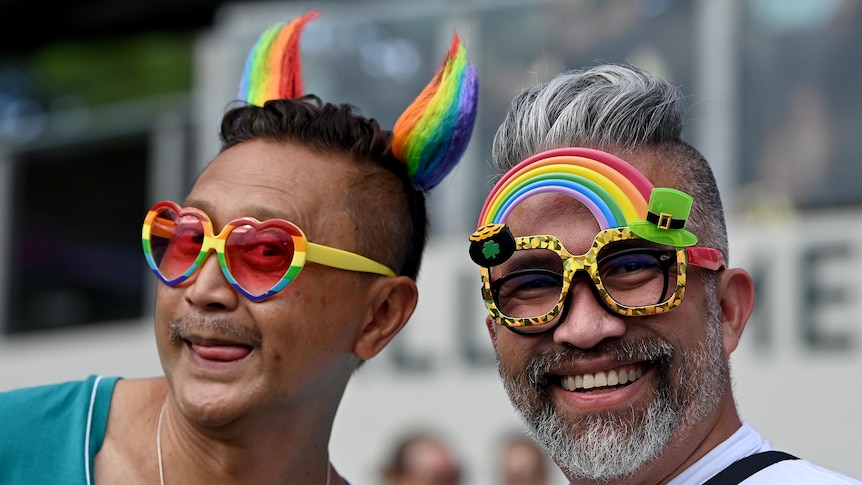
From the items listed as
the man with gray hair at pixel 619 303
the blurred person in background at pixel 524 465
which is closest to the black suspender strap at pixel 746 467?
the man with gray hair at pixel 619 303

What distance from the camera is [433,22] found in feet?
25.5

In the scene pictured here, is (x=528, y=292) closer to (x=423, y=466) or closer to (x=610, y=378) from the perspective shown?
(x=610, y=378)

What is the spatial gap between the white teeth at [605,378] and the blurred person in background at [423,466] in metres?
3.23

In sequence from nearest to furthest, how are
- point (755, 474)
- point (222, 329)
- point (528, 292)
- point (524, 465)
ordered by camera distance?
1. point (755, 474)
2. point (528, 292)
3. point (222, 329)
4. point (524, 465)

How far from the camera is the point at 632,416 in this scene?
2650 millimetres

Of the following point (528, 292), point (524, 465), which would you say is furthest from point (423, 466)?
point (528, 292)

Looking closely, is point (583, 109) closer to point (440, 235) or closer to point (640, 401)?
point (640, 401)

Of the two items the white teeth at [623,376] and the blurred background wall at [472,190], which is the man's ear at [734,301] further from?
the blurred background wall at [472,190]

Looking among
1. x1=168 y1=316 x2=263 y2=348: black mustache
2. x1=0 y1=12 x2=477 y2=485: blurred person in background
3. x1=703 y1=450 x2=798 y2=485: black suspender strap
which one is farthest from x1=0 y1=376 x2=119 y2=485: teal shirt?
x1=703 y1=450 x2=798 y2=485: black suspender strap

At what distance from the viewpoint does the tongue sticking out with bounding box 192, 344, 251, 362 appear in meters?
3.04

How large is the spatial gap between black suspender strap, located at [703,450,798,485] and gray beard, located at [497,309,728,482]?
13 cm

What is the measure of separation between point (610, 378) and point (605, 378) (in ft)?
0.04

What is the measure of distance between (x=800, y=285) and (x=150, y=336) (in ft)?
15.5

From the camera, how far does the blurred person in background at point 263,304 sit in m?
3.04
